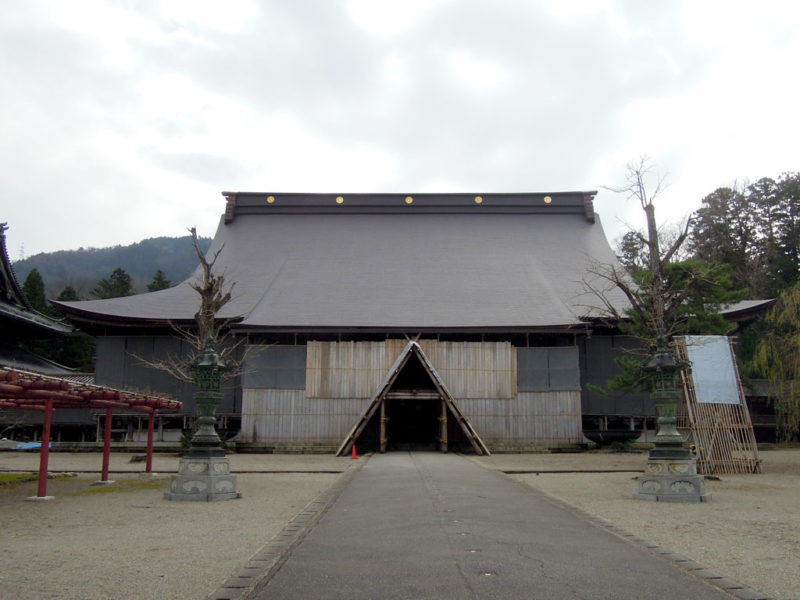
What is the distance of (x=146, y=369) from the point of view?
26125 mm

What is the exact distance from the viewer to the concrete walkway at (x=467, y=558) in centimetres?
509

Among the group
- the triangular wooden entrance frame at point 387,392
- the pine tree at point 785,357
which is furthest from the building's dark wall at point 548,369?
the pine tree at point 785,357

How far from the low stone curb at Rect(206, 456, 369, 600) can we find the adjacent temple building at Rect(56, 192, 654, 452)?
12079 mm

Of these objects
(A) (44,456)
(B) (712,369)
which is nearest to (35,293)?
(A) (44,456)

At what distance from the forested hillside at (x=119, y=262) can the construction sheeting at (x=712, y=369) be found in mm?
88527

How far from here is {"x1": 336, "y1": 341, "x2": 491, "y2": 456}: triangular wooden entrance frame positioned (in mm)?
21250

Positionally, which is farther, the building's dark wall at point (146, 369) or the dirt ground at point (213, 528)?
the building's dark wall at point (146, 369)

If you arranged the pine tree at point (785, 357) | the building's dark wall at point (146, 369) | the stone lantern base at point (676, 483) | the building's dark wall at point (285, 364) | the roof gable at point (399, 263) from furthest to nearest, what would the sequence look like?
the building's dark wall at point (146, 369)
the roof gable at point (399, 263)
the building's dark wall at point (285, 364)
the pine tree at point (785, 357)
the stone lantern base at point (676, 483)

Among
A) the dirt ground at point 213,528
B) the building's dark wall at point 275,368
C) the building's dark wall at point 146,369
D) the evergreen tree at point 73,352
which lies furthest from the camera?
the evergreen tree at point 73,352

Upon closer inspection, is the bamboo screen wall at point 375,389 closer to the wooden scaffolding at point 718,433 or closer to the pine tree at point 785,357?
the pine tree at point 785,357

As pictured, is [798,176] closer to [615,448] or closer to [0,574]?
[615,448]

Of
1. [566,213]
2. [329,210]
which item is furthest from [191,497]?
[566,213]

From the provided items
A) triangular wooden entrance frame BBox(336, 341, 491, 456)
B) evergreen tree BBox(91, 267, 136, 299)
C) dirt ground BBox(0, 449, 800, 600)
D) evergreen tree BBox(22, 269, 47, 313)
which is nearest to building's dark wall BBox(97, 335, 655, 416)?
triangular wooden entrance frame BBox(336, 341, 491, 456)

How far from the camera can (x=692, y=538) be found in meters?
7.73
